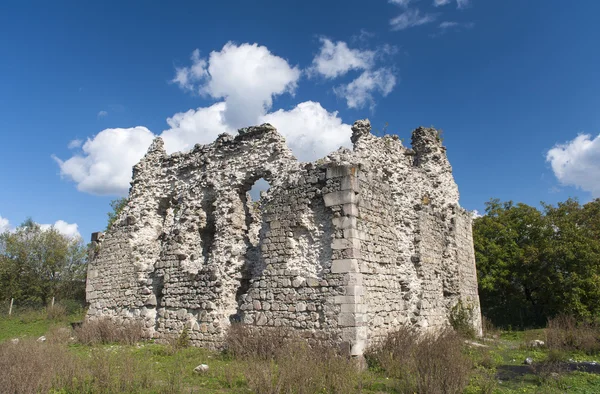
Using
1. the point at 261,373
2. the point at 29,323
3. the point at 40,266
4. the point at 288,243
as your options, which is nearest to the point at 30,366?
the point at 261,373

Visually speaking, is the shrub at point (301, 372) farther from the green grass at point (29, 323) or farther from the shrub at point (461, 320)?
the green grass at point (29, 323)

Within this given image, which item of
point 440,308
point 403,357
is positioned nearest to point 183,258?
point 403,357

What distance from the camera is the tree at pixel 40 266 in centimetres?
2898

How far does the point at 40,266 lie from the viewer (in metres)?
30.5

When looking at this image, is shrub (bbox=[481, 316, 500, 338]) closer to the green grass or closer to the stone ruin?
the stone ruin

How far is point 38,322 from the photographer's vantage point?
62.1ft

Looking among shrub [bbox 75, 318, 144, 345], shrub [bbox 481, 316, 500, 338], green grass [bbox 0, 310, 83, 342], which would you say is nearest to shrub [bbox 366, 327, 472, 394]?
shrub [bbox 481, 316, 500, 338]

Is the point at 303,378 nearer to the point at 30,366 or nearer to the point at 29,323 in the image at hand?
the point at 30,366

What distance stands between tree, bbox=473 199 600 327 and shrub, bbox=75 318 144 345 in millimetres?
16446

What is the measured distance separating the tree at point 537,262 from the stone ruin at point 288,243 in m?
6.73

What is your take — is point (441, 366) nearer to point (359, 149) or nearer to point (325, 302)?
point (325, 302)

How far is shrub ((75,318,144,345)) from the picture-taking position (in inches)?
454

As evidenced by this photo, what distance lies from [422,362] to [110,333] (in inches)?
340

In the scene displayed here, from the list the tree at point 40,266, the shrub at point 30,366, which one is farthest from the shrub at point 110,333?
the tree at point 40,266
